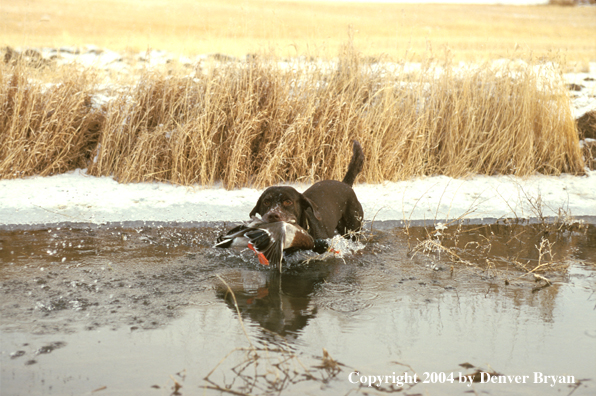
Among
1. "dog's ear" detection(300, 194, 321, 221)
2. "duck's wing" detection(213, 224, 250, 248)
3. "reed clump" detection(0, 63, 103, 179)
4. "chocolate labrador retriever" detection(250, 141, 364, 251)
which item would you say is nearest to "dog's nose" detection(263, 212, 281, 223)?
"chocolate labrador retriever" detection(250, 141, 364, 251)

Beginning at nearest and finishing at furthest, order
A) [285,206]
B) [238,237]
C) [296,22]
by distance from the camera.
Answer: [238,237] → [285,206] → [296,22]

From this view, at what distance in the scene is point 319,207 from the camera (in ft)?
17.4

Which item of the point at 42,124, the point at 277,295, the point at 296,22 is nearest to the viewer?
the point at 277,295

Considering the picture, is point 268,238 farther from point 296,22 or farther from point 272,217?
point 296,22

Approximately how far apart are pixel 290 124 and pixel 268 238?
12.0 ft

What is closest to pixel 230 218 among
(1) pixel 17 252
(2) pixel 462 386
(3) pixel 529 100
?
(1) pixel 17 252

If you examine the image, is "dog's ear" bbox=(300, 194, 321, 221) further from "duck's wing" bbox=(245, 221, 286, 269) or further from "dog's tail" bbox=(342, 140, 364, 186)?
"dog's tail" bbox=(342, 140, 364, 186)

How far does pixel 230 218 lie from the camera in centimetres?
633

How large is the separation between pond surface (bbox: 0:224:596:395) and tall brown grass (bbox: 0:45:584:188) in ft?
7.08

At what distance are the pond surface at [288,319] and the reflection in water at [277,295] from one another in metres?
0.02

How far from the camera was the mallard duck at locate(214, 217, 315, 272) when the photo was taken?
426cm

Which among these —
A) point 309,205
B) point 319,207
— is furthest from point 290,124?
point 309,205

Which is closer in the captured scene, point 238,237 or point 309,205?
point 238,237

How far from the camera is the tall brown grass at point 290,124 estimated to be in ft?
24.7
